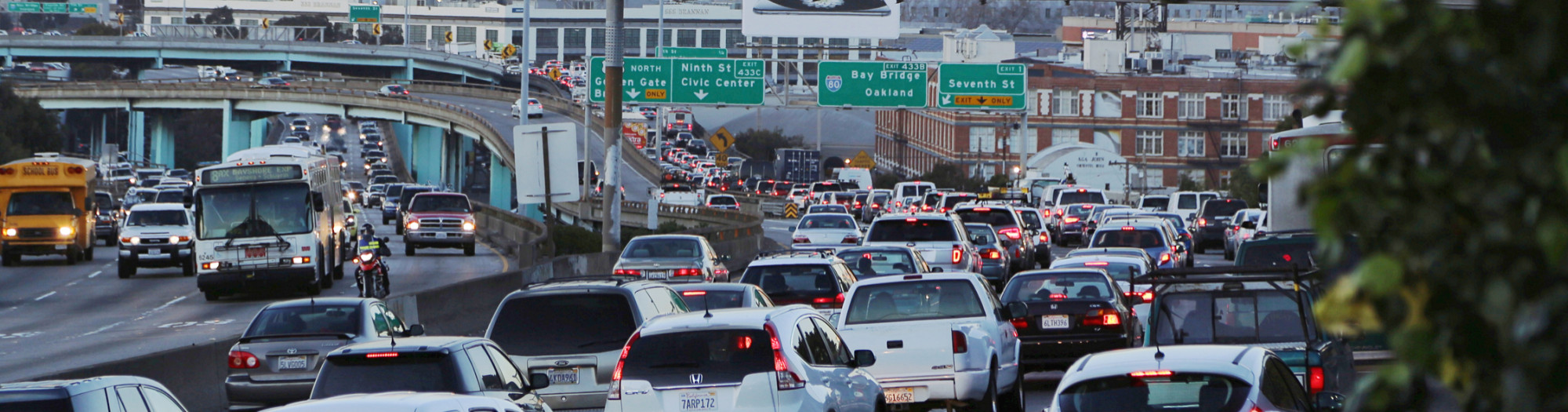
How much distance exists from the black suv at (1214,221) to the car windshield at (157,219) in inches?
1013

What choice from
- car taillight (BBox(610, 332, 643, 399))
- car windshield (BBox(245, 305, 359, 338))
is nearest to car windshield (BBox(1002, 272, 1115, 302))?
car windshield (BBox(245, 305, 359, 338))

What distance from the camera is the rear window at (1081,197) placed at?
5534cm

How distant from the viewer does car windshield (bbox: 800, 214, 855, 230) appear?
37.9 metres

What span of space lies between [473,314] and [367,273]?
2.99 metres

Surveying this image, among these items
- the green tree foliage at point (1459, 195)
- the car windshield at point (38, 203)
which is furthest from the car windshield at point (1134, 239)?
the green tree foliage at point (1459, 195)

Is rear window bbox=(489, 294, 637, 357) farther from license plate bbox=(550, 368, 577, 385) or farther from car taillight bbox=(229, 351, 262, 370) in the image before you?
car taillight bbox=(229, 351, 262, 370)

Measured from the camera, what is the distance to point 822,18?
49250mm

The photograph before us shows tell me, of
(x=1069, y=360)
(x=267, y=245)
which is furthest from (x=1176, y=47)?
(x=1069, y=360)

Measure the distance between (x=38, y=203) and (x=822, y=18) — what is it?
69.1 ft

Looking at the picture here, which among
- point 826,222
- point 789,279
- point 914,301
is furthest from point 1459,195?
point 826,222

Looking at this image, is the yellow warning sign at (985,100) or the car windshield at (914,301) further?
the yellow warning sign at (985,100)

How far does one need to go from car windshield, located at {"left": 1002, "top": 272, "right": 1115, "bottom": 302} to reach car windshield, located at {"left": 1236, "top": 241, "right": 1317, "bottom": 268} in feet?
5.02

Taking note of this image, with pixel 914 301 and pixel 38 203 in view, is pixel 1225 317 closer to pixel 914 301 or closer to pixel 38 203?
pixel 914 301

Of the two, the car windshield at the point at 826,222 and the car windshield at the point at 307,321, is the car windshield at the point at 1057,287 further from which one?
the car windshield at the point at 826,222
